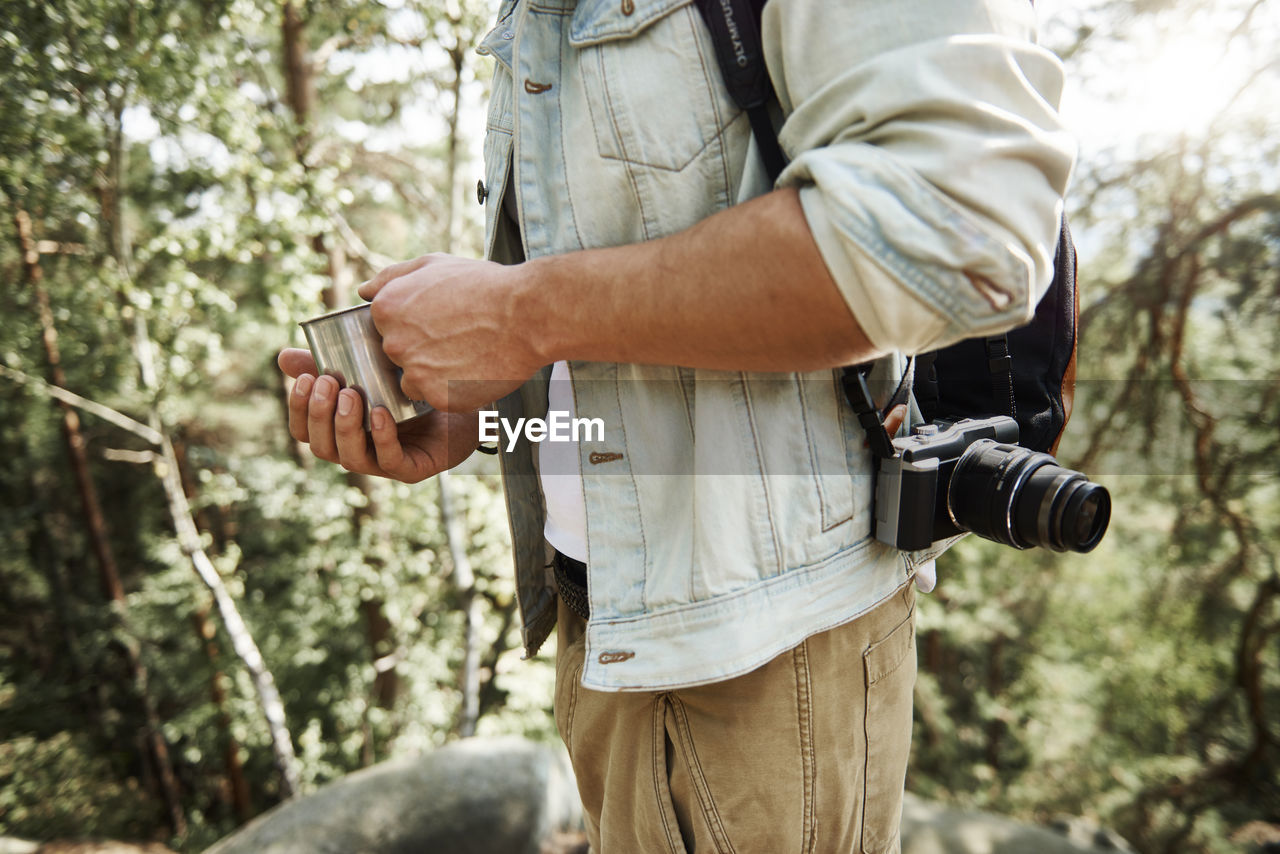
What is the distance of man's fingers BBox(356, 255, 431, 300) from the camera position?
0.93 m

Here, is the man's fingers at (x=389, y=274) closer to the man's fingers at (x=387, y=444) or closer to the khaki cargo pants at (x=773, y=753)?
the man's fingers at (x=387, y=444)

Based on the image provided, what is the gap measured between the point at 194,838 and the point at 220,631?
9.08ft

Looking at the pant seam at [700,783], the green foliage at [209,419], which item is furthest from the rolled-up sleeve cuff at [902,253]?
the green foliage at [209,419]

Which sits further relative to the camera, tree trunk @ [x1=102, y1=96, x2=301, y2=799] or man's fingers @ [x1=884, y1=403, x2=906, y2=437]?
tree trunk @ [x1=102, y1=96, x2=301, y2=799]

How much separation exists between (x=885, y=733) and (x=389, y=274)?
98 centimetres

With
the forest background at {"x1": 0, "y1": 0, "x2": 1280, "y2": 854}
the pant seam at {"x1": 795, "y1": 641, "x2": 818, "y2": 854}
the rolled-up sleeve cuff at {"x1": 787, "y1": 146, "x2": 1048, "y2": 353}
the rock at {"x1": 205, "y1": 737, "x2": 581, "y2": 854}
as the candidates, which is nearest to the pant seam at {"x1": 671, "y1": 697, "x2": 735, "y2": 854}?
the pant seam at {"x1": 795, "y1": 641, "x2": 818, "y2": 854}

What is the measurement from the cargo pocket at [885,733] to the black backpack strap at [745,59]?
70cm

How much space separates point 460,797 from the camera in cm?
382

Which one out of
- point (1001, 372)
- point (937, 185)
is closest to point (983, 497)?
point (1001, 372)

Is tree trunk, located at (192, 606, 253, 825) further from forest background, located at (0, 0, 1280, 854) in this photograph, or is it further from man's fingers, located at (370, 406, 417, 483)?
man's fingers, located at (370, 406, 417, 483)

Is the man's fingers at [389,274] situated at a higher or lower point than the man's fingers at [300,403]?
higher

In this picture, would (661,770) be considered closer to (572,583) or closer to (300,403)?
(572,583)

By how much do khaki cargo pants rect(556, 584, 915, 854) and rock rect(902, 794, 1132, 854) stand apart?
3741mm

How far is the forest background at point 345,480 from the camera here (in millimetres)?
5070
